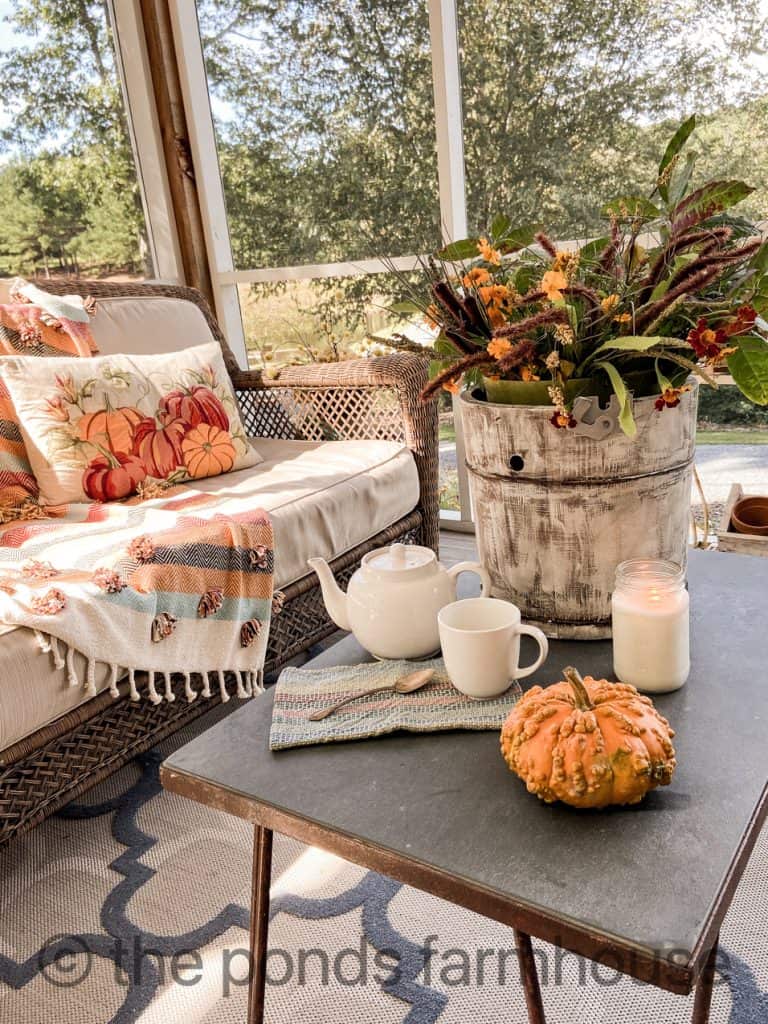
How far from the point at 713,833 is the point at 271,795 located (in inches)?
14.8

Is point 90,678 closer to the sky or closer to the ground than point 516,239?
closer to the ground

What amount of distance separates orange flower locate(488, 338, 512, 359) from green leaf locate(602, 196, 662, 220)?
0.84ft

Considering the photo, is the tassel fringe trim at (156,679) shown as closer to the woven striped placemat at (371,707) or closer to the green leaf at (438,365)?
the woven striped placemat at (371,707)

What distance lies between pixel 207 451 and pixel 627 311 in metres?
1.37

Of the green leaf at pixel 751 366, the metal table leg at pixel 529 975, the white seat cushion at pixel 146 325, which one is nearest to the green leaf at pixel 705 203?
the green leaf at pixel 751 366

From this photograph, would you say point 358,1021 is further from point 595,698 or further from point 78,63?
point 78,63

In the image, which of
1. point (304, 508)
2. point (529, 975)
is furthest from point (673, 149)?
point (304, 508)

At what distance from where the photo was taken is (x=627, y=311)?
88cm

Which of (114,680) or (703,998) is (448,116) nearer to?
(114,680)

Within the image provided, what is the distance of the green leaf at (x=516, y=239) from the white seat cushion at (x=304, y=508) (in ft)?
2.74

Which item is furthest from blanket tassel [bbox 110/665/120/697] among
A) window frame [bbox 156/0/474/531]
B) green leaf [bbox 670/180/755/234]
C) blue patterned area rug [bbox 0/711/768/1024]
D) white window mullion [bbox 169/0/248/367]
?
white window mullion [bbox 169/0/248/367]

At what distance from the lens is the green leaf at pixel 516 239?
Result: 1008 mm

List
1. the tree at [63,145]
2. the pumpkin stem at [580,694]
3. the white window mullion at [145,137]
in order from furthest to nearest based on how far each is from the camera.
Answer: the white window mullion at [145,137] → the tree at [63,145] → the pumpkin stem at [580,694]

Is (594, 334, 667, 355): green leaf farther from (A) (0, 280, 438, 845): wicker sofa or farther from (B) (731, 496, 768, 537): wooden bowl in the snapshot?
(B) (731, 496, 768, 537): wooden bowl
